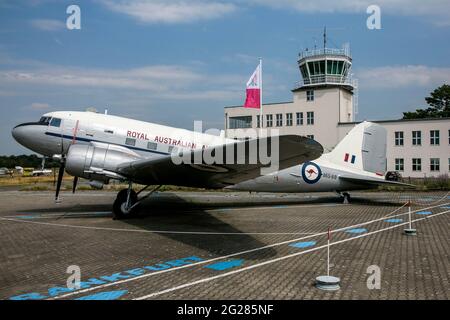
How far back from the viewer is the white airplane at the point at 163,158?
12.1 metres

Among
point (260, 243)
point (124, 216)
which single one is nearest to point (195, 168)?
point (260, 243)

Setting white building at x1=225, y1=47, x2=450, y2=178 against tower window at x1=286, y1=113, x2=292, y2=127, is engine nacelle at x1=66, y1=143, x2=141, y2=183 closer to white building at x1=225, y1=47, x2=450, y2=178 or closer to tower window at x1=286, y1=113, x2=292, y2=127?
white building at x1=225, y1=47, x2=450, y2=178

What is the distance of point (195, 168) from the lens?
1135 cm

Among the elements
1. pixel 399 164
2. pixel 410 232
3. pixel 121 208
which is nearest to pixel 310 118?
pixel 399 164

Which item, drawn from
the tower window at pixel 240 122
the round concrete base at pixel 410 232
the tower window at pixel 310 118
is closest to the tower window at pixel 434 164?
the tower window at pixel 310 118

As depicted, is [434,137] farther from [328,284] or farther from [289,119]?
[328,284]

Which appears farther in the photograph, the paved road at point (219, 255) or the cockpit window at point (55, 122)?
the cockpit window at point (55, 122)

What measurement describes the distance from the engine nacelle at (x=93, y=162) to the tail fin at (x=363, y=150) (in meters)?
11.1

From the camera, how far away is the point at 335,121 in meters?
49.6

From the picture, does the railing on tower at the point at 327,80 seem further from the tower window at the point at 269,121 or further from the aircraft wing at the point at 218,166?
the aircraft wing at the point at 218,166

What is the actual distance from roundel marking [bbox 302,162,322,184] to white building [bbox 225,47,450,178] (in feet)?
92.4

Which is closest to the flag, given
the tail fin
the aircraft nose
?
the tail fin

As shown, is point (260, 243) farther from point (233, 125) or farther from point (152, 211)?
point (233, 125)
